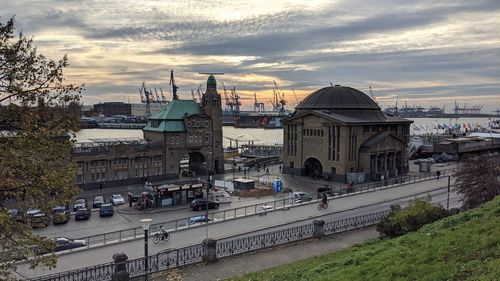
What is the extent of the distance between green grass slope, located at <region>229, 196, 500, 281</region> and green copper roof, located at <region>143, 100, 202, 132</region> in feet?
166

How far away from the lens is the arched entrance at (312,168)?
70.4 meters

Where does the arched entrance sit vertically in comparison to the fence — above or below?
below

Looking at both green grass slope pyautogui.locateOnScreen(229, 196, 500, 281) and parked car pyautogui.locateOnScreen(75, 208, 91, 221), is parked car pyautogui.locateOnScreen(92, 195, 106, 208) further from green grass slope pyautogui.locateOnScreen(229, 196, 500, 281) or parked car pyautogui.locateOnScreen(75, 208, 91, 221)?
green grass slope pyautogui.locateOnScreen(229, 196, 500, 281)

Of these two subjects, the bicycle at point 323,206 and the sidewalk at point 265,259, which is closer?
the sidewalk at point 265,259

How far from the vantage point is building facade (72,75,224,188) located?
5906cm

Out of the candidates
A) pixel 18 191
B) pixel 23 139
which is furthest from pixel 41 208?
pixel 23 139

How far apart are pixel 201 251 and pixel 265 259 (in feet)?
11.4

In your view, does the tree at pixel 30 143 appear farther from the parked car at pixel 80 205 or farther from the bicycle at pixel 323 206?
the parked car at pixel 80 205

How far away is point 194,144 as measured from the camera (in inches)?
2756

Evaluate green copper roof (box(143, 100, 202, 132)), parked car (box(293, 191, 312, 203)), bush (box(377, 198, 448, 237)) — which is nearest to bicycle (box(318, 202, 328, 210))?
parked car (box(293, 191, 312, 203))

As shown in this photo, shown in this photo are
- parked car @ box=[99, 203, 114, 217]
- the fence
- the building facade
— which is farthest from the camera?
the building facade

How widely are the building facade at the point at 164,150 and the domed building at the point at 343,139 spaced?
40.9 feet

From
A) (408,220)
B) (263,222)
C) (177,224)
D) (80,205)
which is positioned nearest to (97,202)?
(80,205)

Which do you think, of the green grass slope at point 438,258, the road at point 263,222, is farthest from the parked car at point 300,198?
the green grass slope at point 438,258
